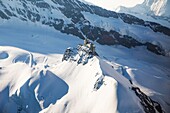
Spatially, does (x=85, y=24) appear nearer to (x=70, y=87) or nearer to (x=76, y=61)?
(x=76, y=61)

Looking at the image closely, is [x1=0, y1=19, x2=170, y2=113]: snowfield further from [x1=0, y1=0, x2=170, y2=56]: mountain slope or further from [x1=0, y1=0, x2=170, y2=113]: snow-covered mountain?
[x1=0, y1=0, x2=170, y2=56]: mountain slope

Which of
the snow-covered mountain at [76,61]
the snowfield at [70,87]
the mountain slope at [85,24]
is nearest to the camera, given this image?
the snowfield at [70,87]

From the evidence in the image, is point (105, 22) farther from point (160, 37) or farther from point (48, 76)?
point (48, 76)

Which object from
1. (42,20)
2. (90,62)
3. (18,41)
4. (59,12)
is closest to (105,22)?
(59,12)

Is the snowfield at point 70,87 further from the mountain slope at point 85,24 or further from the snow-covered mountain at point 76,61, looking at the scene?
the mountain slope at point 85,24

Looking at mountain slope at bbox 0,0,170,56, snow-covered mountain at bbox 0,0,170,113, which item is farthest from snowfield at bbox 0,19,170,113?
mountain slope at bbox 0,0,170,56

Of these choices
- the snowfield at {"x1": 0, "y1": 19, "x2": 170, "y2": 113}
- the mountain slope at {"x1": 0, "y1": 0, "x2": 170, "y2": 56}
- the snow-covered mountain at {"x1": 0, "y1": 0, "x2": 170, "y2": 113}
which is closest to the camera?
the snowfield at {"x1": 0, "y1": 19, "x2": 170, "y2": 113}

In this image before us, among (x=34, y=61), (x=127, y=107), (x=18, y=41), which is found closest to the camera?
(x=127, y=107)

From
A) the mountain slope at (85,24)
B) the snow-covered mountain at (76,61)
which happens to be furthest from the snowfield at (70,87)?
the mountain slope at (85,24)
